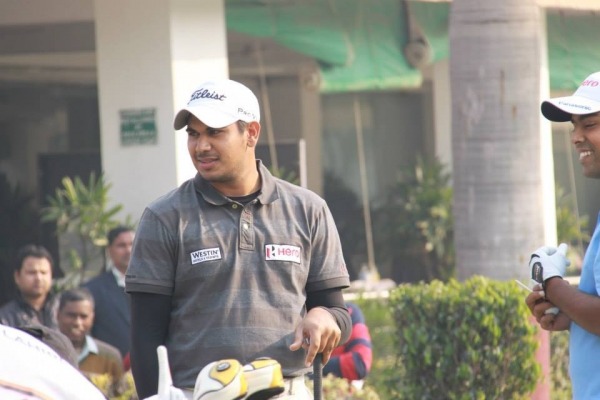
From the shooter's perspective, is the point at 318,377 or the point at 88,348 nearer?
the point at 318,377

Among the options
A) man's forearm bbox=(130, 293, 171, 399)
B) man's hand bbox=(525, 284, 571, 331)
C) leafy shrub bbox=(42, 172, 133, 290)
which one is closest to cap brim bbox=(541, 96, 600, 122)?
man's hand bbox=(525, 284, 571, 331)

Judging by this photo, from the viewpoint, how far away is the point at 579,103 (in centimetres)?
421

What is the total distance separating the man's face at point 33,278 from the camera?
816cm

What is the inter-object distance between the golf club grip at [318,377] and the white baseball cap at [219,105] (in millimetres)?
798

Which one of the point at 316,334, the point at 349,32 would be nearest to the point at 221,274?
the point at 316,334

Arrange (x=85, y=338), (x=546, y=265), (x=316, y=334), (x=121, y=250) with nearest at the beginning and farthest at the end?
(x=316, y=334)
(x=546, y=265)
(x=85, y=338)
(x=121, y=250)

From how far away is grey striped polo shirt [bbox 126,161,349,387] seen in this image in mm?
4094

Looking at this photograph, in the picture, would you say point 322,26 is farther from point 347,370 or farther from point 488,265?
point 347,370

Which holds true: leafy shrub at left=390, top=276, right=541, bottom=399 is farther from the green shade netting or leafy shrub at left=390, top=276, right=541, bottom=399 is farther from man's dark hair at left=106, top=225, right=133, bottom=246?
the green shade netting

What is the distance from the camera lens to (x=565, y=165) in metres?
15.1

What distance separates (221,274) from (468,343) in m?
3.81

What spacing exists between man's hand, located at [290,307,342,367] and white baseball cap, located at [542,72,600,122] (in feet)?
3.33

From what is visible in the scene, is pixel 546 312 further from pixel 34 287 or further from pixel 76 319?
pixel 34 287

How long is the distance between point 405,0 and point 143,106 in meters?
2.72
